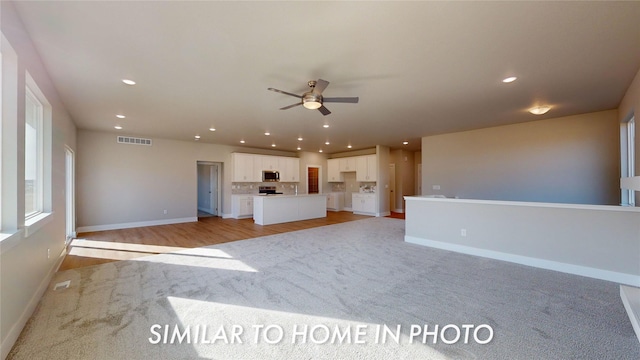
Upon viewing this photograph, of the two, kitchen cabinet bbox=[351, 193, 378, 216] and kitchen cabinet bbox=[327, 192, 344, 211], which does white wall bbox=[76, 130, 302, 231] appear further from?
kitchen cabinet bbox=[351, 193, 378, 216]

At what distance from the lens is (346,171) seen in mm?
10250

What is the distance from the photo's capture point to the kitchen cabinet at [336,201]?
10.5 meters

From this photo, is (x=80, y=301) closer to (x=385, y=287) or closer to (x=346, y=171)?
(x=385, y=287)

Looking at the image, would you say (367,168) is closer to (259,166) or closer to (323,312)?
(259,166)

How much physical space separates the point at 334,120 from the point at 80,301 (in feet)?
15.4

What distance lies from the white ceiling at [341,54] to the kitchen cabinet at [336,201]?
6131 millimetres

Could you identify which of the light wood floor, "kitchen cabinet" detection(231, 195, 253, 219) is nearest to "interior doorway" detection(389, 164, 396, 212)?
the light wood floor

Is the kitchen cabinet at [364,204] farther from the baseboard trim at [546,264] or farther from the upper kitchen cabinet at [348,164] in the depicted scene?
the baseboard trim at [546,264]

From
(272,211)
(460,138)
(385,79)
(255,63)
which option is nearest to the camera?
(255,63)

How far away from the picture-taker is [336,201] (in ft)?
34.4

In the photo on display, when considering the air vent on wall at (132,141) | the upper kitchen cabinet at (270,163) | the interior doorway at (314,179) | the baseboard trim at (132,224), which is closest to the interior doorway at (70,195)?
the baseboard trim at (132,224)

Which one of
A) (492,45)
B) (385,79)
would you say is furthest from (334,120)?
(492,45)

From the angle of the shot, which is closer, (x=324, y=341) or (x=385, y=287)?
(x=324, y=341)

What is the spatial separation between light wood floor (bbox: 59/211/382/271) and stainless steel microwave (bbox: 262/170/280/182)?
2277mm
